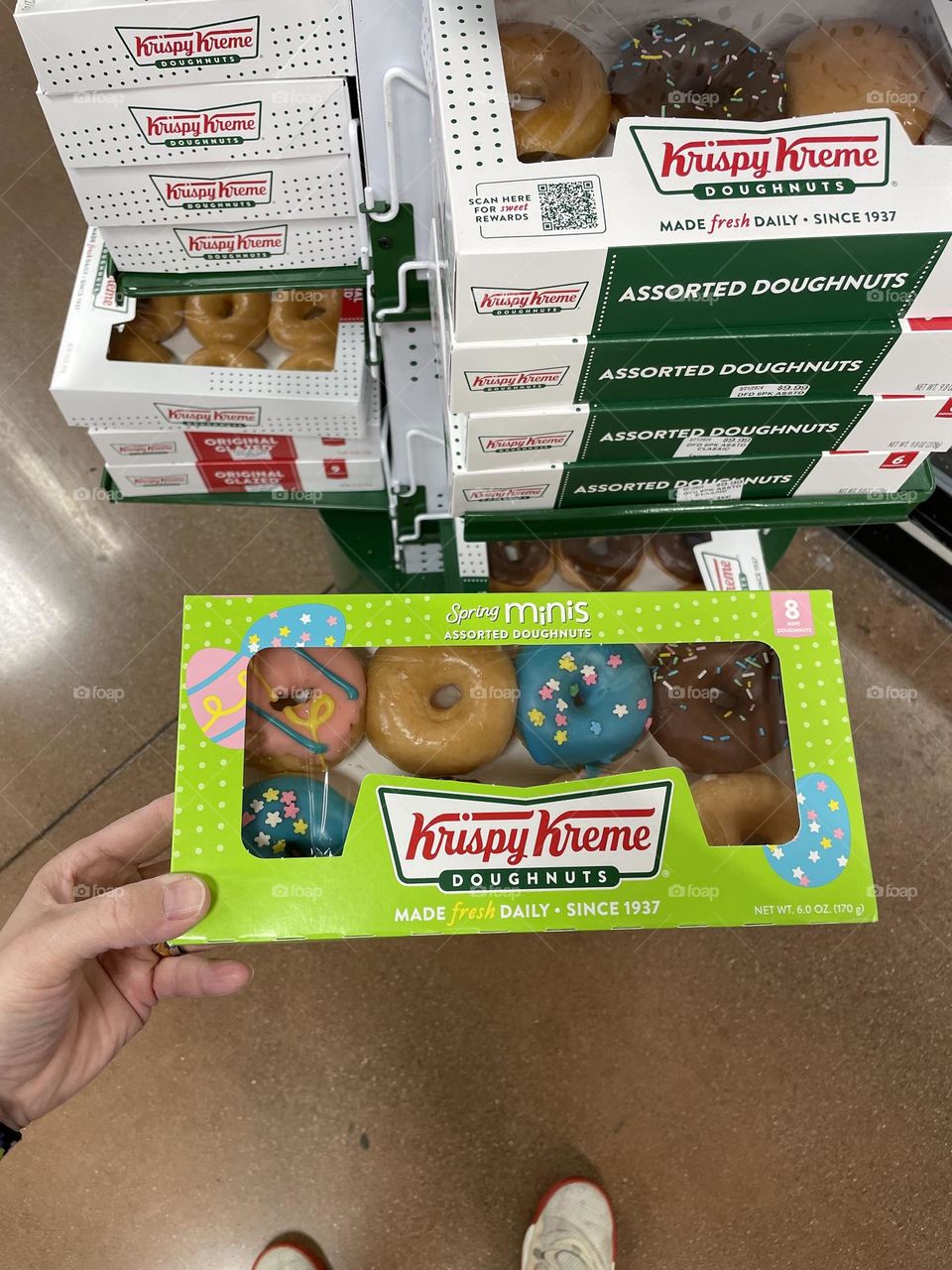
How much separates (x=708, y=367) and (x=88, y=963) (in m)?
1.78

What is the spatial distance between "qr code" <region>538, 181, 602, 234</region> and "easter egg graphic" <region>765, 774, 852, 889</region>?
94 centimetres

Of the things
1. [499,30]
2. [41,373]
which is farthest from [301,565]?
[499,30]

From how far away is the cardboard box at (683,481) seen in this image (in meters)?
1.89

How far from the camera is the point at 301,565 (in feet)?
11.0

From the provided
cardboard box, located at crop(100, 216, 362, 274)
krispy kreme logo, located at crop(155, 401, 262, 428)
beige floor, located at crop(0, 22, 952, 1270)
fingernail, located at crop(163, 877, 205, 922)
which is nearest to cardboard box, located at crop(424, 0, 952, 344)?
cardboard box, located at crop(100, 216, 362, 274)

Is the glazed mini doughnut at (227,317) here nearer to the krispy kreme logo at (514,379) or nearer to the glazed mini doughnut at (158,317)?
the glazed mini doughnut at (158,317)

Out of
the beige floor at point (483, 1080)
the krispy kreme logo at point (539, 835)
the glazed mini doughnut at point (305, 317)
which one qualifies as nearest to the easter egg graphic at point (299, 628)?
the krispy kreme logo at point (539, 835)

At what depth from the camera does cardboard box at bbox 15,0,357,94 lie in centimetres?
161

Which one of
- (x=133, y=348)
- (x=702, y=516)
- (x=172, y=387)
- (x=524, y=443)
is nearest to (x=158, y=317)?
(x=133, y=348)

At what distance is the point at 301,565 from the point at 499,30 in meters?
2.13

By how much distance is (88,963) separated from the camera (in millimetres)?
2033

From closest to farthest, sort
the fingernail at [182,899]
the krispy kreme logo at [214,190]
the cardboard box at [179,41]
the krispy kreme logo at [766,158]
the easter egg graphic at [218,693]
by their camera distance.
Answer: the krispy kreme logo at [766,158] → the fingernail at [182,899] → the easter egg graphic at [218,693] → the cardboard box at [179,41] → the krispy kreme logo at [214,190]

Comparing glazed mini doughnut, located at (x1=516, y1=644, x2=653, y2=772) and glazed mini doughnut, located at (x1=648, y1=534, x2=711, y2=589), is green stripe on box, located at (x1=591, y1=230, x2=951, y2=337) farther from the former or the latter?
glazed mini doughnut, located at (x1=648, y1=534, x2=711, y2=589)

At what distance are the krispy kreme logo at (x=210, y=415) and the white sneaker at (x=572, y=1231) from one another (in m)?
2.41
